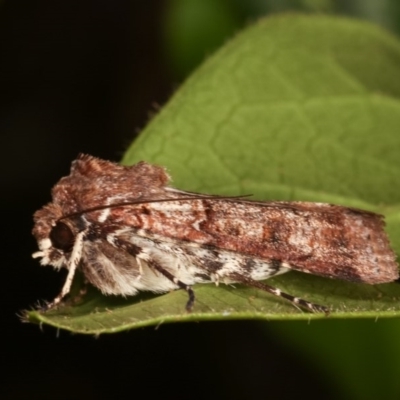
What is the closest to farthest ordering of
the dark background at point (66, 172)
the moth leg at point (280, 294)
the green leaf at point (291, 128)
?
1. the moth leg at point (280, 294)
2. the green leaf at point (291, 128)
3. the dark background at point (66, 172)

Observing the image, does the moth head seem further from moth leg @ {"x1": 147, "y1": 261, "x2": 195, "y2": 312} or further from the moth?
moth leg @ {"x1": 147, "y1": 261, "x2": 195, "y2": 312}

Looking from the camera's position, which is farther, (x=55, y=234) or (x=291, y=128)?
(x=291, y=128)

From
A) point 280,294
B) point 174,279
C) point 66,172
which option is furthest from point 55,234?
point 66,172

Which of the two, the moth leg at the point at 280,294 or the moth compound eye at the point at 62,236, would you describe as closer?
the moth leg at the point at 280,294

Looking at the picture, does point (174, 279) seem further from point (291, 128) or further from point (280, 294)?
point (291, 128)

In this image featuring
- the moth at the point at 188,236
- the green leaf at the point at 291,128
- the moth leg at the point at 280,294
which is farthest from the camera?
the green leaf at the point at 291,128

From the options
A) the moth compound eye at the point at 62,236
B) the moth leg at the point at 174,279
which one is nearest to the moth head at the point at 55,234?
the moth compound eye at the point at 62,236

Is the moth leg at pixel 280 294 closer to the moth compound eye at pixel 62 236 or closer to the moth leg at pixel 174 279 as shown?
the moth leg at pixel 174 279
